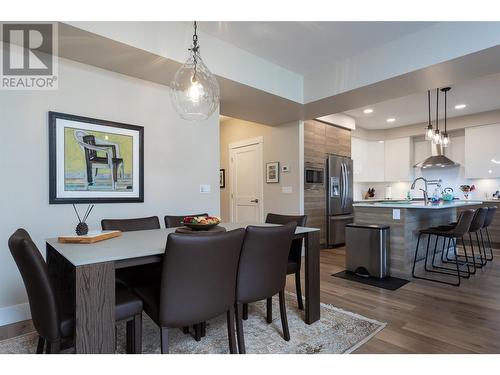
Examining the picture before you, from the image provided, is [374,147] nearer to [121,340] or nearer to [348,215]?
[348,215]

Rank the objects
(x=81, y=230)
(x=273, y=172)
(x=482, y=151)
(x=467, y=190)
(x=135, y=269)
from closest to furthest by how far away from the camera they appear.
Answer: (x=81, y=230) < (x=135, y=269) < (x=273, y=172) < (x=482, y=151) < (x=467, y=190)

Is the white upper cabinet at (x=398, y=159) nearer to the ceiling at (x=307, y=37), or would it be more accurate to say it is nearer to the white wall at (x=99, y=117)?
the ceiling at (x=307, y=37)

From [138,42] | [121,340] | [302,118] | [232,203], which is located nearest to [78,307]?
[121,340]

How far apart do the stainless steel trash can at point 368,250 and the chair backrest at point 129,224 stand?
2420 millimetres

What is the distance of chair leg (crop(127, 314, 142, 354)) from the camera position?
1.52 meters

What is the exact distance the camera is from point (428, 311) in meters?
2.48

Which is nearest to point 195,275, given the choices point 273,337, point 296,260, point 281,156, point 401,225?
point 273,337

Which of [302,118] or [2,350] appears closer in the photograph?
[2,350]

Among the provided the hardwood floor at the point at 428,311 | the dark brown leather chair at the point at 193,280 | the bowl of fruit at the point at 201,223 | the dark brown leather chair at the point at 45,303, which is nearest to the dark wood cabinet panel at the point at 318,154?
the hardwood floor at the point at 428,311

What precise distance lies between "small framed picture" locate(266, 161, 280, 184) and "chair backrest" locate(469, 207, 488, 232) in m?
2.82

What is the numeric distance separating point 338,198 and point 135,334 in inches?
181

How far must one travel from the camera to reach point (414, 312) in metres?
2.47

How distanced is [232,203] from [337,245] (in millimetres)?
→ 2237

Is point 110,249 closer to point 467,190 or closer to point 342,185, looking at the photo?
point 342,185
